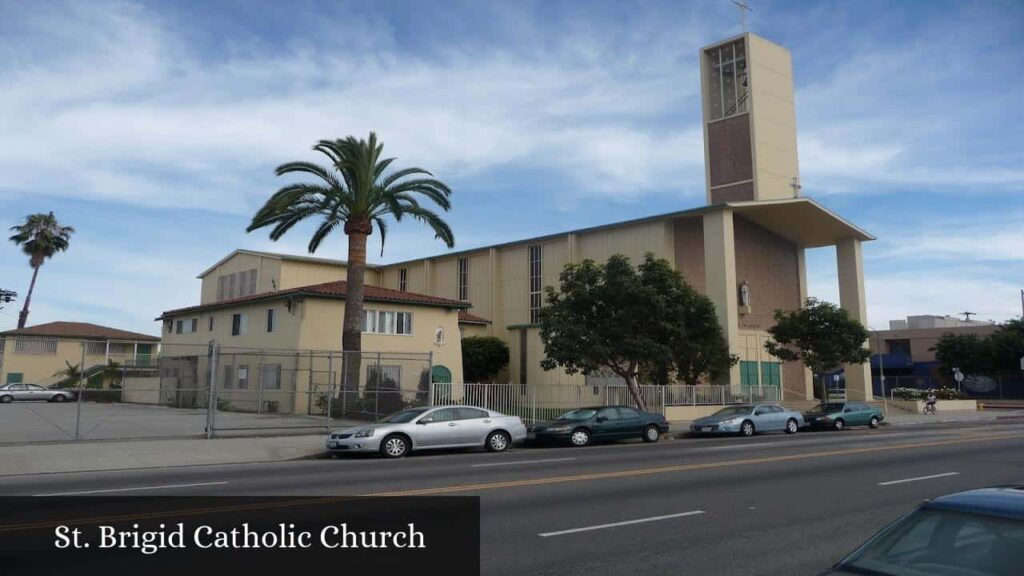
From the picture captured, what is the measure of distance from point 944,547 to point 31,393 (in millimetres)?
46787

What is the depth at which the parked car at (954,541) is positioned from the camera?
12.2 feet

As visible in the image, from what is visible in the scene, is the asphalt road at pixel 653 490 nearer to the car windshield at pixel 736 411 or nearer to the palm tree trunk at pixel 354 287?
the car windshield at pixel 736 411

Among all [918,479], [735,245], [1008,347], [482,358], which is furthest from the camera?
[1008,347]

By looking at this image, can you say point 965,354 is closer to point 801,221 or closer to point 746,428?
point 801,221

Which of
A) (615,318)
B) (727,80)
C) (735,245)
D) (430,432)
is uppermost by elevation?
(727,80)

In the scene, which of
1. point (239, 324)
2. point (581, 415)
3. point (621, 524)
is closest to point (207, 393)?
point (239, 324)

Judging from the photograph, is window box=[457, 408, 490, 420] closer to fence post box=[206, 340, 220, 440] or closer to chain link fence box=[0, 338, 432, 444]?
chain link fence box=[0, 338, 432, 444]

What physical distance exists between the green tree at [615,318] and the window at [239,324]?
52.9 ft

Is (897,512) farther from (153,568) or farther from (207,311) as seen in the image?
(207,311)

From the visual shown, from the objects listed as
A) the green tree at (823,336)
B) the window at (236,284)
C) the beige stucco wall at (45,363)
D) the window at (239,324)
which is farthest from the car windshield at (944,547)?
the window at (236,284)

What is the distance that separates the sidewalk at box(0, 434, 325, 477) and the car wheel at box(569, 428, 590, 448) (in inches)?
292

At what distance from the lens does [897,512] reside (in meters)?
10.1

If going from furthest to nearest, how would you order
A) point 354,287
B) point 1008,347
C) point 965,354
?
point 965,354 → point 1008,347 → point 354,287

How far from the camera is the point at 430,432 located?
1953 cm
